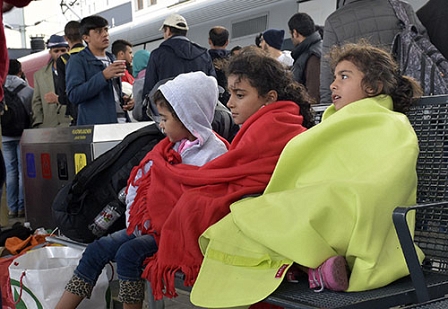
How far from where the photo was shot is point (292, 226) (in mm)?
1895

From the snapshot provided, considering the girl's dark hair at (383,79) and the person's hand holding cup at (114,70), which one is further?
the person's hand holding cup at (114,70)

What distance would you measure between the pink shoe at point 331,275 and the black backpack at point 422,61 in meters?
1.21

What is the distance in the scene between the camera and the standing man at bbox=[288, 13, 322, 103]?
4473 millimetres

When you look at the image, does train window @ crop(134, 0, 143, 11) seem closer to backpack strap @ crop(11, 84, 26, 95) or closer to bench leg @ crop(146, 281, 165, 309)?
backpack strap @ crop(11, 84, 26, 95)

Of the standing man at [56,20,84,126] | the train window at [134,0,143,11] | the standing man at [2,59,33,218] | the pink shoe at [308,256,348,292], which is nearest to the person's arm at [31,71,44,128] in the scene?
the standing man at [2,59,33,218]

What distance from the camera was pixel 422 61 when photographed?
277 centimetres

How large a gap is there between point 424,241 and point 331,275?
484 millimetres

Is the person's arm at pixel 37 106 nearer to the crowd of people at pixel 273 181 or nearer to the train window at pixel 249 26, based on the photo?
the crowd of people at pixel 273 181

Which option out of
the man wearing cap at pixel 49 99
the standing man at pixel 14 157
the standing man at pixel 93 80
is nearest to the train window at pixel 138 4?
the standing man at pixel 14 157

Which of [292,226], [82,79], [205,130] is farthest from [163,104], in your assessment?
[82,79]

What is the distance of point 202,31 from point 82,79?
6.33 meters

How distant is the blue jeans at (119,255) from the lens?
2482mm

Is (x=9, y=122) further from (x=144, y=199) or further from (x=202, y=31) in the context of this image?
(x=202, y=31)

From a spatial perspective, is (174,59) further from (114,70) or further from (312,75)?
(312,75)
